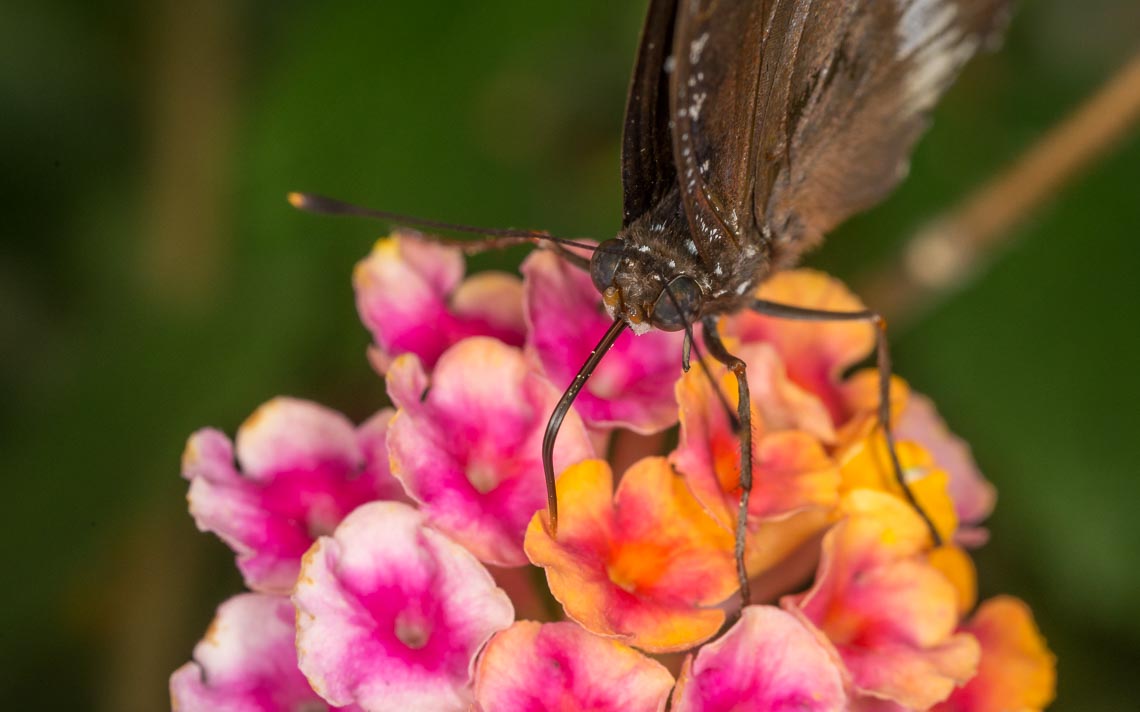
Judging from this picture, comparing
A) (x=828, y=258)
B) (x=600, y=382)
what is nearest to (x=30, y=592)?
(x=600, y=382)

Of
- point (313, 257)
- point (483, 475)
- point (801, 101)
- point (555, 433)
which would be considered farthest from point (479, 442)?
point (313, 257)

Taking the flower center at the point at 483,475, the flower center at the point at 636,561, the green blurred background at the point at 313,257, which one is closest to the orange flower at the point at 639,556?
the flower center at the point at 636,561

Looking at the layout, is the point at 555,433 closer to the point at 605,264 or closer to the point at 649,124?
the point at 605,264

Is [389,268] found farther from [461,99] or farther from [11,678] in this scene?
[11,678]

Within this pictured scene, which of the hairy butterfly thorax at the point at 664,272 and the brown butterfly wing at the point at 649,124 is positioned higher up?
the brown butterfly wing at the point at 649,124

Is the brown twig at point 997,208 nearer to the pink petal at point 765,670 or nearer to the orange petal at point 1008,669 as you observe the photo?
the orange petal at point 1008,669

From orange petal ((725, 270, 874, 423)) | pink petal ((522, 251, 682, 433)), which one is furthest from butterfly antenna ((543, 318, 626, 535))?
orange petal ((725, 270, 874, 423))

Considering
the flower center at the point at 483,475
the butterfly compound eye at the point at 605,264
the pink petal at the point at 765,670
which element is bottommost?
the pink petal at the point at 765,670
